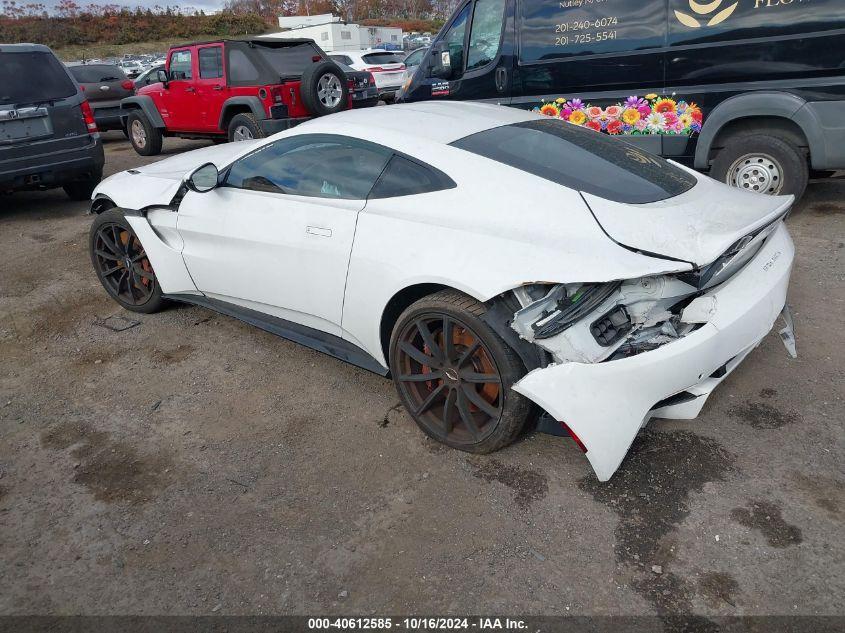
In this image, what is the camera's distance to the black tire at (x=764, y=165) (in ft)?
17.7

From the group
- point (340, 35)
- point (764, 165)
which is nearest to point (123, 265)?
point (764, 165)

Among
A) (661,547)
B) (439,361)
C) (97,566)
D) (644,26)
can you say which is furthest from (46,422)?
(644,26)

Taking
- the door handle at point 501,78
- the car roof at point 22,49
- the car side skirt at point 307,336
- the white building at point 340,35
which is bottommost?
the car side skirt at point 307,336

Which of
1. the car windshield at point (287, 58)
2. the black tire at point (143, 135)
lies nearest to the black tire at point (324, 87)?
the car windshield at point (287, 58)

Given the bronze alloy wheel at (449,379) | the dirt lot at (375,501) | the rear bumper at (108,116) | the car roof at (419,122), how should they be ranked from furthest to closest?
1. the rear bumper at (108,116)
2. the car roof at (419,122)
3. the bronze alloy wheel at (449,379)
4. the dirt lot at (375,501)

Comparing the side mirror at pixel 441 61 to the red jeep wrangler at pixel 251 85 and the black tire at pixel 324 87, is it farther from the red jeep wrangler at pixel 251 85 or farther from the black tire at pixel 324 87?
the red jeep wrangler at pixel 251 85

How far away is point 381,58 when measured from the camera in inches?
573

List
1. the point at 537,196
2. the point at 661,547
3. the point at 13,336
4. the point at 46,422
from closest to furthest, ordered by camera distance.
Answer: the point at 661,547 → the point at 537,196 → the point at 46,422 → the point at 13,336

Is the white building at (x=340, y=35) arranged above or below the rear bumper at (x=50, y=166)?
above

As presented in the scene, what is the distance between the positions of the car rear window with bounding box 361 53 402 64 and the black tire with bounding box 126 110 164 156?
5375 millimetres

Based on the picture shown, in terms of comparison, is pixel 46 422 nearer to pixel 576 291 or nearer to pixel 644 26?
pixel 576 291

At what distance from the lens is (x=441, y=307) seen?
2.73 metres

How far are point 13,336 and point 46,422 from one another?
149 centimetres

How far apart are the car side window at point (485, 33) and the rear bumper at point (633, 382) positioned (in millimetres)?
4843
